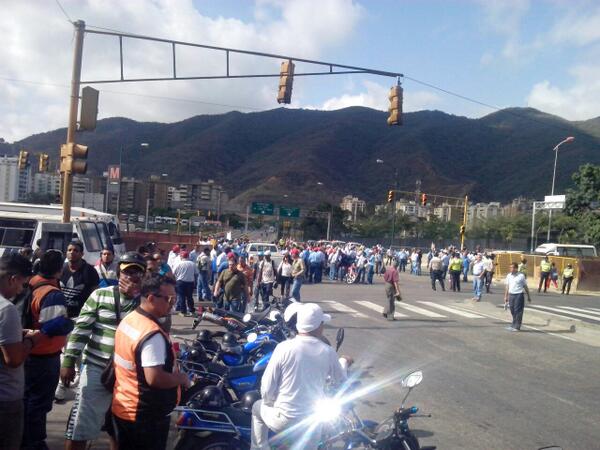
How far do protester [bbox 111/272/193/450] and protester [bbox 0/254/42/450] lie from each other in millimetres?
619

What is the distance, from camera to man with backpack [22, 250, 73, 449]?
4312 mm

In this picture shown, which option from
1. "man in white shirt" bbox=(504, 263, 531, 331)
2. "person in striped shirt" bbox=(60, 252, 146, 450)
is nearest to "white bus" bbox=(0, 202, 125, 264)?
"man in white shirt" bbox=(504, 263, 531, 331)

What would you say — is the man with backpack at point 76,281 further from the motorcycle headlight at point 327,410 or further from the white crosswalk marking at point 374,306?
the white crosswalk marking at point 374,306

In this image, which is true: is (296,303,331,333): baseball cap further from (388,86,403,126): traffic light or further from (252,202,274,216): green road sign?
(252,202,274,216): green road sign

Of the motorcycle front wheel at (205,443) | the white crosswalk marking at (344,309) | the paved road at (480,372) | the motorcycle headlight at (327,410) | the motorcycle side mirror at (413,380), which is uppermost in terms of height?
the motorcycle side mirror at (413,380)

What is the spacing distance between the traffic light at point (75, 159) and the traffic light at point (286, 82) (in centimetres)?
479

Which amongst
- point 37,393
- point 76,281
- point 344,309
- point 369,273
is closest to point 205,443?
point 37,393

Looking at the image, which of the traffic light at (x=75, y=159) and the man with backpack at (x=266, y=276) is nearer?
the traffic light at (x=75, y=159)

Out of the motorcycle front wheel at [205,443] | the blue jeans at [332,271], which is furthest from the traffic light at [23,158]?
the motorcycle front wheel at [205,443]

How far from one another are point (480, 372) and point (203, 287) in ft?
31.9

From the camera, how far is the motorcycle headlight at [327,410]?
12.4 ft

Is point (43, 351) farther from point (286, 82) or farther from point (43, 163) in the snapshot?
point (43, 163)

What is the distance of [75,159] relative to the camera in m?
12.1

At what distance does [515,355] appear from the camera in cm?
1093
